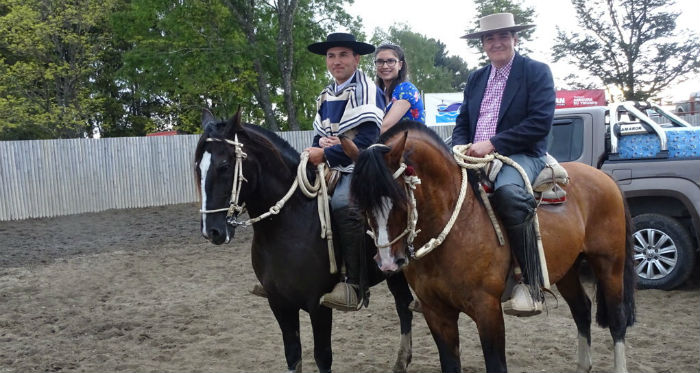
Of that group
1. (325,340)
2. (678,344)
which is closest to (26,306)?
(325,340)

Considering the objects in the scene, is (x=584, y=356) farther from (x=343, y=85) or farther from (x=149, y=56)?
(x=149, y=56)

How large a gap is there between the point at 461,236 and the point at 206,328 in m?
3.72

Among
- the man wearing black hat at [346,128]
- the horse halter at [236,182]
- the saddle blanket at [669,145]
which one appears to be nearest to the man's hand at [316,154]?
the man wearing black hat at [346,128]

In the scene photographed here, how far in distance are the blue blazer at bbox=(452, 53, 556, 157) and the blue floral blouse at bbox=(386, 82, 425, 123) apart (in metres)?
0.63

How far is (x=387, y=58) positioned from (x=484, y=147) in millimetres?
1419

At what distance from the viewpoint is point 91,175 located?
15.8 metres

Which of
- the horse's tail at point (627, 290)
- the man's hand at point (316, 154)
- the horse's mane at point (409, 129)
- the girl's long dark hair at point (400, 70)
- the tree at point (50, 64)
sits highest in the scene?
the tree at point (50, 64)

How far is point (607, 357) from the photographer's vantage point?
4594mm

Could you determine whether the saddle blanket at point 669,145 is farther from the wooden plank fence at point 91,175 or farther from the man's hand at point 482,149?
the wooden plank fence at point 91,175

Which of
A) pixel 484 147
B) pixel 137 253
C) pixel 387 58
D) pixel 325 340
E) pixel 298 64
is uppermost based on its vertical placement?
pixel 298 64

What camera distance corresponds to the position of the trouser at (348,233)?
12.0 feet

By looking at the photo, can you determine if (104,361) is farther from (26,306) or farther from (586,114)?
(586,114)

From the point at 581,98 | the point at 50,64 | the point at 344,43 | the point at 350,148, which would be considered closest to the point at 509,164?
the point at 350,148

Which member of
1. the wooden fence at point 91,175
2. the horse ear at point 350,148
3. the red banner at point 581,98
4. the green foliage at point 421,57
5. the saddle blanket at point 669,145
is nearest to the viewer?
the horse ear at point 350,148
